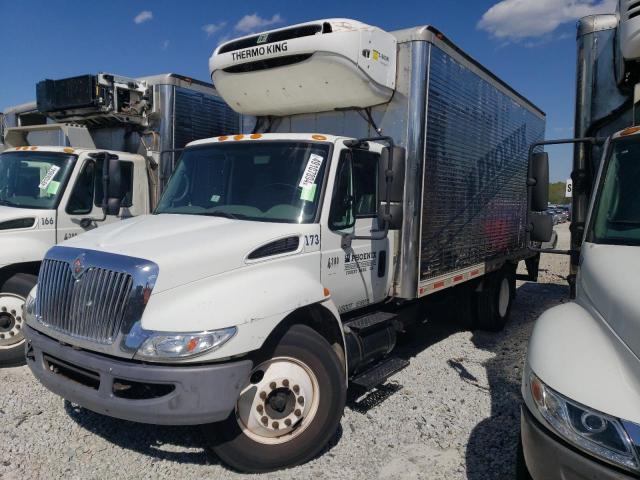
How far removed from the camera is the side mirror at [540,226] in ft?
13.3

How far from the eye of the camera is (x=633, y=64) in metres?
4.20

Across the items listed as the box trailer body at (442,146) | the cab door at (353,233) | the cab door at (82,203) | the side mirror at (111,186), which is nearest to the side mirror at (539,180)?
the box trailer body at (442,146)

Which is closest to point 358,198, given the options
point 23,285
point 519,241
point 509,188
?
point 23,285

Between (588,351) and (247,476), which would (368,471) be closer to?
(247,476)

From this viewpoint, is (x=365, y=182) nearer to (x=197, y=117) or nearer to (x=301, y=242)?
(x=301, y=242)

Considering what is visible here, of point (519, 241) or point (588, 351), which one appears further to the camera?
point (519, 241)

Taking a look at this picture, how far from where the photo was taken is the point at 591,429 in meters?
2.26

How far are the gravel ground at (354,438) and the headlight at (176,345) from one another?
1.04m

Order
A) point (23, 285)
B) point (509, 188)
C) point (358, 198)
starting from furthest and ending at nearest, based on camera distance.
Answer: point (509, 188), point (23, 285), point (358, 198)

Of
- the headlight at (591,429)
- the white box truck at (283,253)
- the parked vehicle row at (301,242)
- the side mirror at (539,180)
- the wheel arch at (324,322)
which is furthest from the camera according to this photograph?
the side mirror at (539,180)

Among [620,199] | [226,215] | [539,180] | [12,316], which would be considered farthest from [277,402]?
[12,316]

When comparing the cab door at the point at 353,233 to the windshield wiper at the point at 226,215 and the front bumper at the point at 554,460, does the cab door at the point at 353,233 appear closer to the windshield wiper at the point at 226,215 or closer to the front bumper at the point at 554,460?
the windshield wiper at the point at 226,215

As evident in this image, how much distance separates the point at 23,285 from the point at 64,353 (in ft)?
8.29

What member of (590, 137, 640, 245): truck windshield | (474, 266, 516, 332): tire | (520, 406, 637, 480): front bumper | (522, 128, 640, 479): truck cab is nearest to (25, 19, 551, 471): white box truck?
(590, 137, 640, 245): truck windshield
